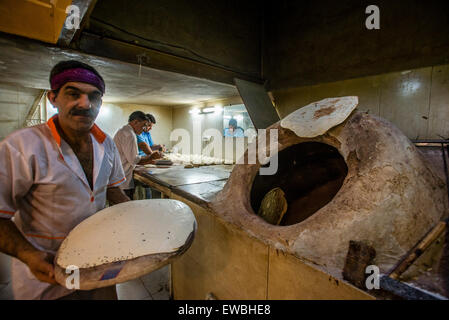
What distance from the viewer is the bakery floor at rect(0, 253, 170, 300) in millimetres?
2835

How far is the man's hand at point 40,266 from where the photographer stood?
3.60 feet

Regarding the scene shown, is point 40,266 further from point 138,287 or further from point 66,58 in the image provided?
point 66,58

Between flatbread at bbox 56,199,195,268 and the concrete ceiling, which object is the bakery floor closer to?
flatbread at bbox 56,199,195,268

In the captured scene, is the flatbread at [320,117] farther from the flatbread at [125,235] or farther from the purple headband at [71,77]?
the purple headband at [71,77]

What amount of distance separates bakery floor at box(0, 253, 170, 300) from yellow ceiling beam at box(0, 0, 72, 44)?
9.73 feet

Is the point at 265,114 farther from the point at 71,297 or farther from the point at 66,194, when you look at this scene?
the point at 71,297

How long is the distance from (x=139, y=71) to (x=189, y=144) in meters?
5.50

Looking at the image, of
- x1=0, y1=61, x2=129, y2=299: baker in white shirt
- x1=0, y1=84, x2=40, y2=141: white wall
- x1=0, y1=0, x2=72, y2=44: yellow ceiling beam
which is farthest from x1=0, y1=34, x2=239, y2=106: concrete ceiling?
x1=0, y1=61, x2=129, y2=299: baker in white shirt

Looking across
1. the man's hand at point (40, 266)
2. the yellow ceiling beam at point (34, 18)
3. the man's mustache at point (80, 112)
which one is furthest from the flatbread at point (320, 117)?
the yellow ceiling beam at point (34, 18)

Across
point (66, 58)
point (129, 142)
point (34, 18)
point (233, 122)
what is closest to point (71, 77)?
point (34, 18)

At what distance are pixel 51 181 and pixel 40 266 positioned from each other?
1.66ft

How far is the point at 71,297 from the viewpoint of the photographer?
60.4 inches

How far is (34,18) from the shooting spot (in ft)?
7.26

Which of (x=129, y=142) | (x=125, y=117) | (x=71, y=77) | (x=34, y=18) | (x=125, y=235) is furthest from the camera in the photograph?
(x=125, y=117)
